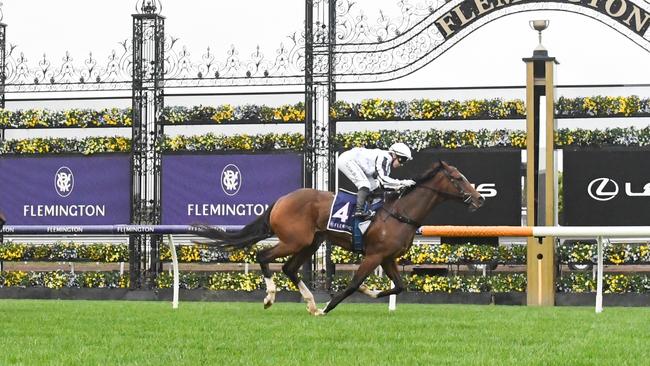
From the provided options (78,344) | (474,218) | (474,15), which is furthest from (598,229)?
(78,344)

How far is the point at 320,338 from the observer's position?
28.5 ft

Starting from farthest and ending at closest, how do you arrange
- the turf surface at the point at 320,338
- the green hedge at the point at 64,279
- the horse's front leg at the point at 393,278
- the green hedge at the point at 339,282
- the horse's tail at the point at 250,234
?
the green hedge at the point at 64,279
the green hedge at the point at 339,282
the horse's tail at the point at 250,234
the horse's front leg at the point at 393,278
the turf surface at the point at 320,338

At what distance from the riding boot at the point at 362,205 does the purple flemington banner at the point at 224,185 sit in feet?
16.6

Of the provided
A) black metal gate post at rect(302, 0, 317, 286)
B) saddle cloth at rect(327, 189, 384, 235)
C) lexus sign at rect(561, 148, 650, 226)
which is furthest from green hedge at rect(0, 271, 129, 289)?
lexus sign at rect(561, 148, 650, 226)

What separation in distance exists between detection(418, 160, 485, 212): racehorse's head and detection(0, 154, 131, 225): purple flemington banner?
22.1ft

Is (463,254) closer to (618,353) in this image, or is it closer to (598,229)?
(598,229)

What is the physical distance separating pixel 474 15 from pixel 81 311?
7.21 metres

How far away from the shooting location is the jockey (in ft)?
39.9

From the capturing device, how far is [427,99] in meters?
17.0

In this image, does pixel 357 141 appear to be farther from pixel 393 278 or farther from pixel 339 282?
pixel 393 278

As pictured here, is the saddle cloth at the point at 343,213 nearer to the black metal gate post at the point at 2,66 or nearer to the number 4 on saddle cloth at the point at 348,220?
the number 4 on saddle cloth at the point at 348,220

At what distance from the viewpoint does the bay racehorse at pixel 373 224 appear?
1209cm

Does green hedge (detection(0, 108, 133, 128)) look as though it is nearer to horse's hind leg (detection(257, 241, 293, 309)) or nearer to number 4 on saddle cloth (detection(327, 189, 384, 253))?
horse's hind leg (detection(257, 241, 293, 309))

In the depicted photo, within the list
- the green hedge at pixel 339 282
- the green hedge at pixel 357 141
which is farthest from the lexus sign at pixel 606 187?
the green hedge at pixel 339 282
